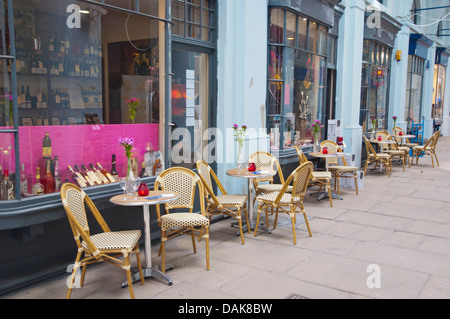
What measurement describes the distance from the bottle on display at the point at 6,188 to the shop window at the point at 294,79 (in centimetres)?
459

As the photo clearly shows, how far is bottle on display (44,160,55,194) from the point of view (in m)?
4.05

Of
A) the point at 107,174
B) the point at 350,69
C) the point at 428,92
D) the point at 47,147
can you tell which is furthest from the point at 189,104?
the point at 428,92

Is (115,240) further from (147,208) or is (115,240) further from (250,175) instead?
(250,175)

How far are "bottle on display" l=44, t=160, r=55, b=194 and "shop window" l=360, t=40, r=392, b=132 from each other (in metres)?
9.13

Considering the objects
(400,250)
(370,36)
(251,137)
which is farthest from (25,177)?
(370,36)

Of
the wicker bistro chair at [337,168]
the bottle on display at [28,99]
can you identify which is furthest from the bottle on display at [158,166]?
the wicker bistro chair at [337,168]

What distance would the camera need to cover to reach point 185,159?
5.93 meters

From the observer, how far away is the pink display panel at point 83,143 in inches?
157

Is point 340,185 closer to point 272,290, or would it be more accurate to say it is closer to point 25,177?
point 272,290

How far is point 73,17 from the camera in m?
4.62

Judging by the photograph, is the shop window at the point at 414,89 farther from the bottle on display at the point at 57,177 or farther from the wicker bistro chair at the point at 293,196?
the bottle on display at the point at 57,177

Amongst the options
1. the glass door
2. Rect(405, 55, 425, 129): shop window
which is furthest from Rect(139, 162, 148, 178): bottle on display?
Rect(405, 55, 425, 129): shop window
